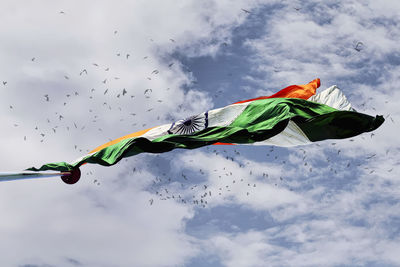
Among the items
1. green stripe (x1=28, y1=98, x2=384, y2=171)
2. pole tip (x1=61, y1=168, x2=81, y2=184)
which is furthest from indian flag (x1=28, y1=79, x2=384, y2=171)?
pole tip (x1=61, y1=168, x2=81, y2=184)

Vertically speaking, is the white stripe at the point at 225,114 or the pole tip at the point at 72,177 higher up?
the white stripe at the point at 225,114

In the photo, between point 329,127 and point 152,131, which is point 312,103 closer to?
point 329,127

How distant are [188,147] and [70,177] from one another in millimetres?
4905

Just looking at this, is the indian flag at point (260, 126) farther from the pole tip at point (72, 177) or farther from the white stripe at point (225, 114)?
the pole tip at point (72, 177)

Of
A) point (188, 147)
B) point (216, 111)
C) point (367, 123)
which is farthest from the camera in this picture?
point (216, 111)

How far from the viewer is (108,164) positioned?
1908 cm

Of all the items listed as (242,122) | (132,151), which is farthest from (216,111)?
(132,151)

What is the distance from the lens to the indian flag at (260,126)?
19125mm

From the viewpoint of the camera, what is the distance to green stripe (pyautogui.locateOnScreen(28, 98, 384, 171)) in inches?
747

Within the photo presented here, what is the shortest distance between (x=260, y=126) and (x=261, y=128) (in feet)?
0.95

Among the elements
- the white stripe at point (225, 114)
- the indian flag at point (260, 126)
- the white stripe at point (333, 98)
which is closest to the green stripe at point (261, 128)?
the indian flag at point (260, 126)

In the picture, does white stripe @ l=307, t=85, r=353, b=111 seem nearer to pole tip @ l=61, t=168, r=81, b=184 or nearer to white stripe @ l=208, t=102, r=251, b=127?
white stripe @ l=208, t=102, r=251, b=127

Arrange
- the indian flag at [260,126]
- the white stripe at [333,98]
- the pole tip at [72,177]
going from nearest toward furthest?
the indian flag at [260,126] → the pole tip at [72,177] → the white stripe at [333,98]

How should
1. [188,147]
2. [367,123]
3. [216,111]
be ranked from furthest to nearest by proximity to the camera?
[216,111], [367,123], [188,147]
